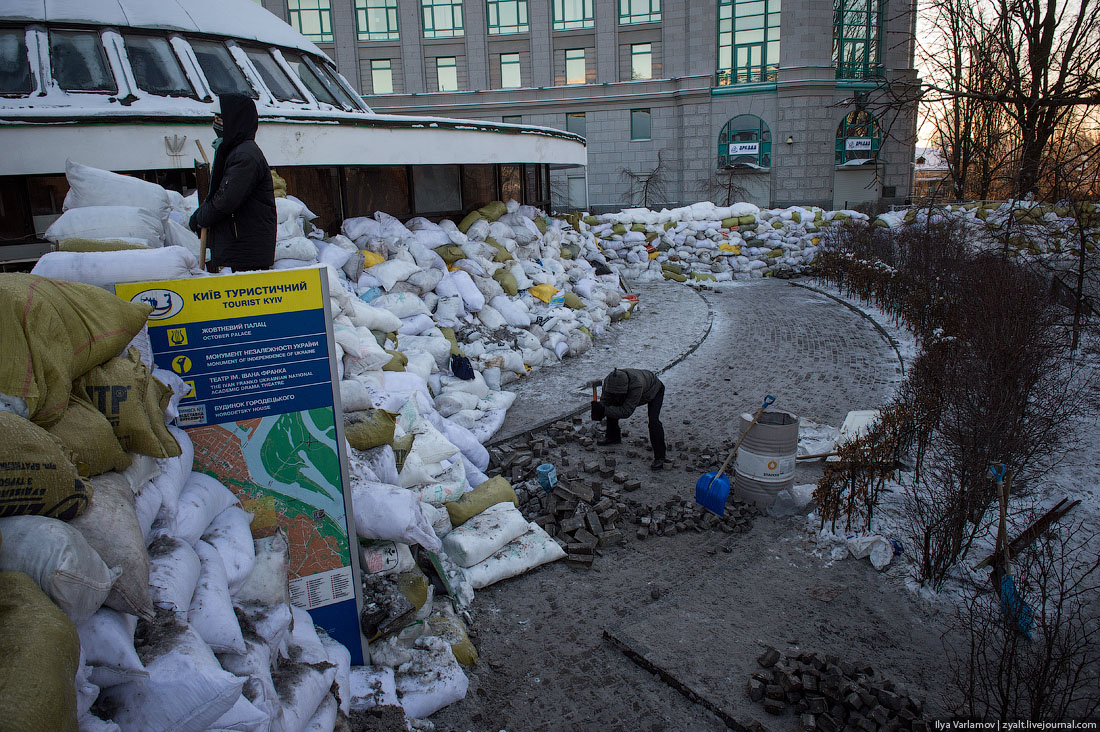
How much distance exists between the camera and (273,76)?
33.1ft

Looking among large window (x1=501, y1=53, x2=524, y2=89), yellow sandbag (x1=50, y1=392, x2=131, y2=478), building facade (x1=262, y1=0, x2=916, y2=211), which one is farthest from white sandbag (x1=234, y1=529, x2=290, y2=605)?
large window (x1=501, y1=53, x2=524, y2=89)

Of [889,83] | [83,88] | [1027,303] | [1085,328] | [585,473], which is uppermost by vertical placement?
[83,88]

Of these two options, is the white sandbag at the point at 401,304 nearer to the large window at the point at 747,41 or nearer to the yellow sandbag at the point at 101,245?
the yellow sandbag at the point at 101,245

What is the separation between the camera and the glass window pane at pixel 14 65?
7977mm

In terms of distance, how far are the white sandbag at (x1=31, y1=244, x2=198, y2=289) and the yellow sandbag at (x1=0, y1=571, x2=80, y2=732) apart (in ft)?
5.77

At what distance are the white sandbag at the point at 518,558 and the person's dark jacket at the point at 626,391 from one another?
178 centimetres

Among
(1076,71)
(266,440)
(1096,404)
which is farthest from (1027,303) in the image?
(266,440)

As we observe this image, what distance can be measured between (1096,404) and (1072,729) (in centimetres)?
538

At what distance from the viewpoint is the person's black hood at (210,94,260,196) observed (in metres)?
3.89

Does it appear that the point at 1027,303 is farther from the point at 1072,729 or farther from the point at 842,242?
the point at 842,242

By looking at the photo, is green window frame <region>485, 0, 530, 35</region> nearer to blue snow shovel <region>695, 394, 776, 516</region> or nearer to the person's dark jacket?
the person's dark jacket

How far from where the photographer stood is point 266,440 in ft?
9.87

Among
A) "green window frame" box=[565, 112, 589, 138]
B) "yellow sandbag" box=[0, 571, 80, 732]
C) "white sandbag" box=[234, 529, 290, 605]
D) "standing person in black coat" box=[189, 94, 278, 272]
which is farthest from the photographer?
"green window frame" box=[565, 112, 589, 138]

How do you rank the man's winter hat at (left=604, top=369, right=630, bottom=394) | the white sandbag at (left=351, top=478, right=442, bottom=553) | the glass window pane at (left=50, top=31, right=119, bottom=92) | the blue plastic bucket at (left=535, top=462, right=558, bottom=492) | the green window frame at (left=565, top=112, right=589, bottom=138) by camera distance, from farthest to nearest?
the green window frame at (left=565, top=112, right=589, bottom=138)
the glass window pane at (left=50, top=31, right=119, bottom=92)
the man's winter hat at (left=604, top=369, right=630, bottom=394)
the blue plastic bucket at (left=535, top=462, right=558, bottom=492)
the white sandbag at (left=351, top=478, right=442, bottom=553)
